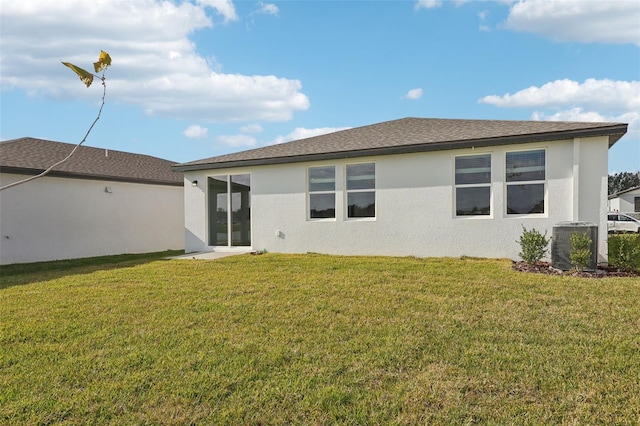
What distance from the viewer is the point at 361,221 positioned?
10.8 meters

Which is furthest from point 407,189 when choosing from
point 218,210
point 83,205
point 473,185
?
point 83,205

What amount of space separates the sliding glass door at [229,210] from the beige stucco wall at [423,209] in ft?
1.41

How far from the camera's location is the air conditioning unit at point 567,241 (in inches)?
304

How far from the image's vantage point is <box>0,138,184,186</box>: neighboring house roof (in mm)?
12251

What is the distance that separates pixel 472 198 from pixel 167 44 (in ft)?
30.7

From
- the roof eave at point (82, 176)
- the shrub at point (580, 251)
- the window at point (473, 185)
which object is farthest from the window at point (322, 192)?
the roof eave at point (82, 176)

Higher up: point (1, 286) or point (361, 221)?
point (361, 221)

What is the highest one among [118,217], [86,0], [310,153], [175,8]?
[175,8]

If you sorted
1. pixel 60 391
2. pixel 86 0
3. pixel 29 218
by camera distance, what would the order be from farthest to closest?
pixel 29 218 < pixel 86 0 < pixel 60 391

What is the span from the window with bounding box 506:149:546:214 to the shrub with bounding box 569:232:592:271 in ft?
5.15

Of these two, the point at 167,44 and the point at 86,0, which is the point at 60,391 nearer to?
the point at 86,0

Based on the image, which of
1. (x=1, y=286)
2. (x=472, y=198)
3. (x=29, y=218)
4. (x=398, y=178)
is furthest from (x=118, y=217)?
(x=472, y=198)

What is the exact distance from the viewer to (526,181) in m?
9.17

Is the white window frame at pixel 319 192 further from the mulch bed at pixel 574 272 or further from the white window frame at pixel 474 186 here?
the mulch bed at pixel 574 272
